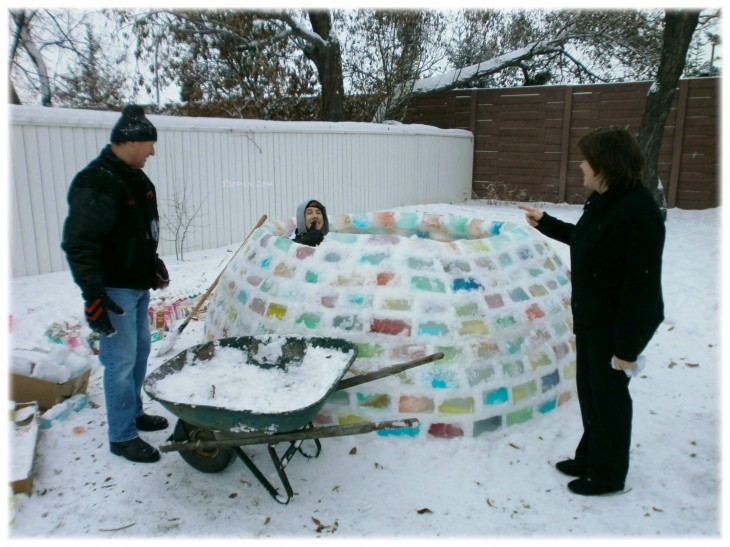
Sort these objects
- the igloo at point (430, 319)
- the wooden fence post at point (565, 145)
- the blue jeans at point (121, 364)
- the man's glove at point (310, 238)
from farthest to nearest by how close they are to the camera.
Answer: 1. the wooden fence post at point (565, 145)
2. the man's glove at point (310, 238)
3. the igloo at point (430, 319)
4. the blue jeans at point (121, 364)

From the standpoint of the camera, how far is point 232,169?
27.6ft

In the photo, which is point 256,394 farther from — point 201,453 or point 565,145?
point 565,145

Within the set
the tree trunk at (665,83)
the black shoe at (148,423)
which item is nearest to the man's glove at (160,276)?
the black shoe at (148,423)

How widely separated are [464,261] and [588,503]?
143 centimetres

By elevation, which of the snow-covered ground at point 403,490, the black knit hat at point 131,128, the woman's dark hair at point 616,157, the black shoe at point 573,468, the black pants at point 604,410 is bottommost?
the snow-covered ground at point 403,490

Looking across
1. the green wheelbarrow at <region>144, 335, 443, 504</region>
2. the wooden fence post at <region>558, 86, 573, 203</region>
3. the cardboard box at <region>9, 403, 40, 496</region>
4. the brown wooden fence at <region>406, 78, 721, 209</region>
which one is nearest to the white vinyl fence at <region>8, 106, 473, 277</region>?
the brown wooden fence at <region>406, 78, 721, 209</region>

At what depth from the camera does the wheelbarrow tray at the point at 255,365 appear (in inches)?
98.5

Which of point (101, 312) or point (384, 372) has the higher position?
point (101, 312)

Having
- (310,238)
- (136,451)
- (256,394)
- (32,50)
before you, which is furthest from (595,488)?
(32,50)

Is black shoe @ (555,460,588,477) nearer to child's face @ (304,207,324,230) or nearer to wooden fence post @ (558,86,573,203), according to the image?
child's face @ (304,207,324,230)

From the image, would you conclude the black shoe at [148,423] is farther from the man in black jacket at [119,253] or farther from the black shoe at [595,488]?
the black shoe at [595,488]

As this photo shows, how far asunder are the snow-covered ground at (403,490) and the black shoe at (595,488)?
1.4 inches

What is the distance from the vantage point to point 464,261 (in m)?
3.41

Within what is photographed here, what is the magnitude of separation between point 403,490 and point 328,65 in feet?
34.6
